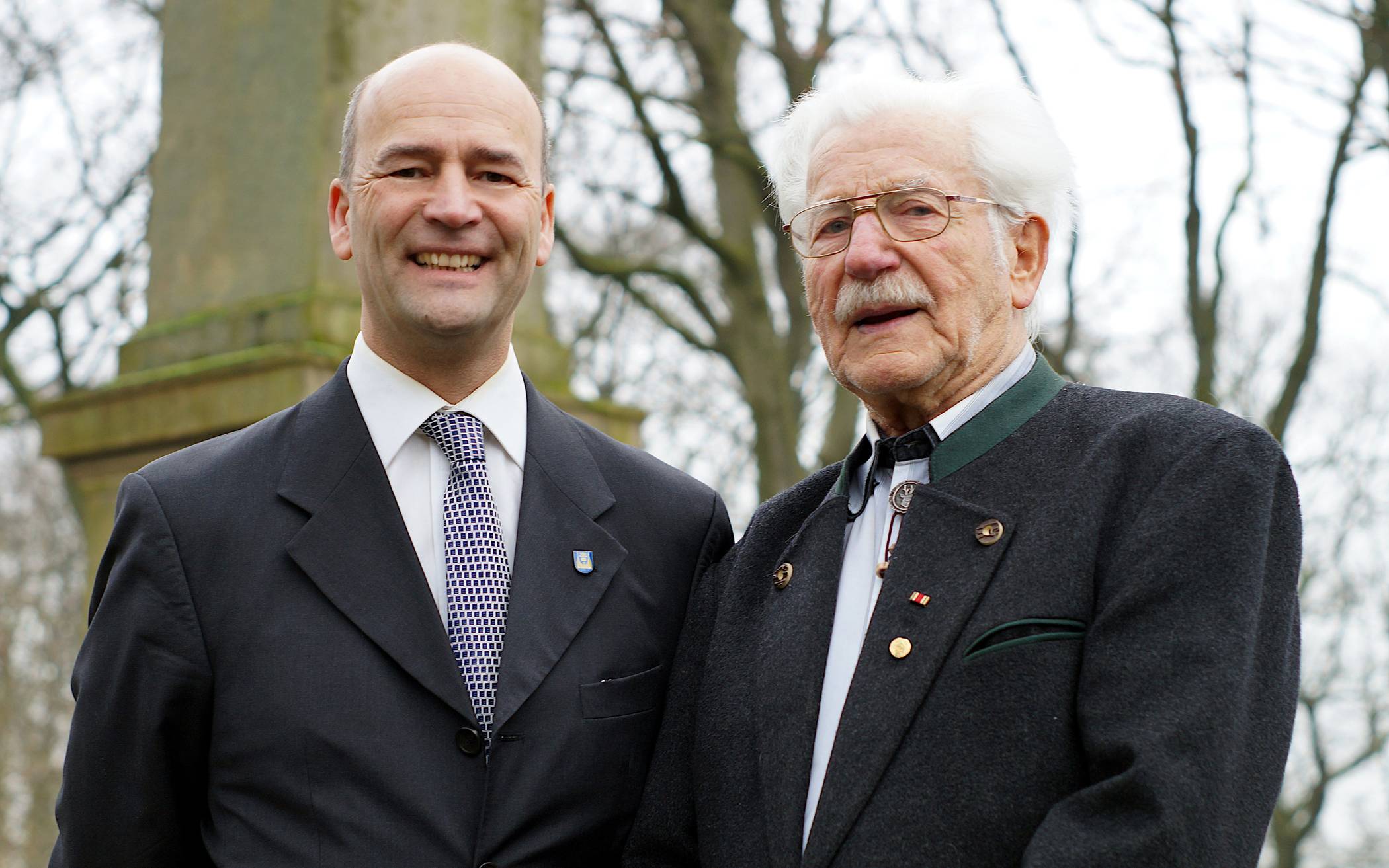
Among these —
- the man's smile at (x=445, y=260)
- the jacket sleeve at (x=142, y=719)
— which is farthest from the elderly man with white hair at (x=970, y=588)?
the jacket sleeve at (x=142, y=719)

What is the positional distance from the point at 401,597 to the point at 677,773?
0.62 m

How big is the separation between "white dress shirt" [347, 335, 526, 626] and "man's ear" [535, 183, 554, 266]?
0.28 metres

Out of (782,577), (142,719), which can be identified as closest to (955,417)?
(782,577)

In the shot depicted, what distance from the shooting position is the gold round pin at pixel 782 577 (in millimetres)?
2879

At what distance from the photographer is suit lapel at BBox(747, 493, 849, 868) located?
256cm

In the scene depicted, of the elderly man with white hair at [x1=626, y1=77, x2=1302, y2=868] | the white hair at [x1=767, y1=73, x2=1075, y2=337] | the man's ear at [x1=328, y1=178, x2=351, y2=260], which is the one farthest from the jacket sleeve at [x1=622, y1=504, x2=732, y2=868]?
the man's ear at [x1=328, y1=178, x2=351, y2=260]

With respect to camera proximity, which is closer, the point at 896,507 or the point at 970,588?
the point at 970,588

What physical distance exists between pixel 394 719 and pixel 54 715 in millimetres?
19879

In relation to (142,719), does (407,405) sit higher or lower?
higher

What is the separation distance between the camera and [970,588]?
2.50 meters

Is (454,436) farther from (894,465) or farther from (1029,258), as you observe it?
(1029,258)

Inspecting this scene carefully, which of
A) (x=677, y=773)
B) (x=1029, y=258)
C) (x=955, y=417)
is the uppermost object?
(x=1029, y=258)

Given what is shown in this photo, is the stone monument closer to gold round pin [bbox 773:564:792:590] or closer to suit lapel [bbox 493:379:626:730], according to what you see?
suit lapel [bbox 493:379:626:730]

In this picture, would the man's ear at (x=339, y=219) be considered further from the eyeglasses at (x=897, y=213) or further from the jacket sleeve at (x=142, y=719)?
the eyeglasses at (x=897, y=213)
